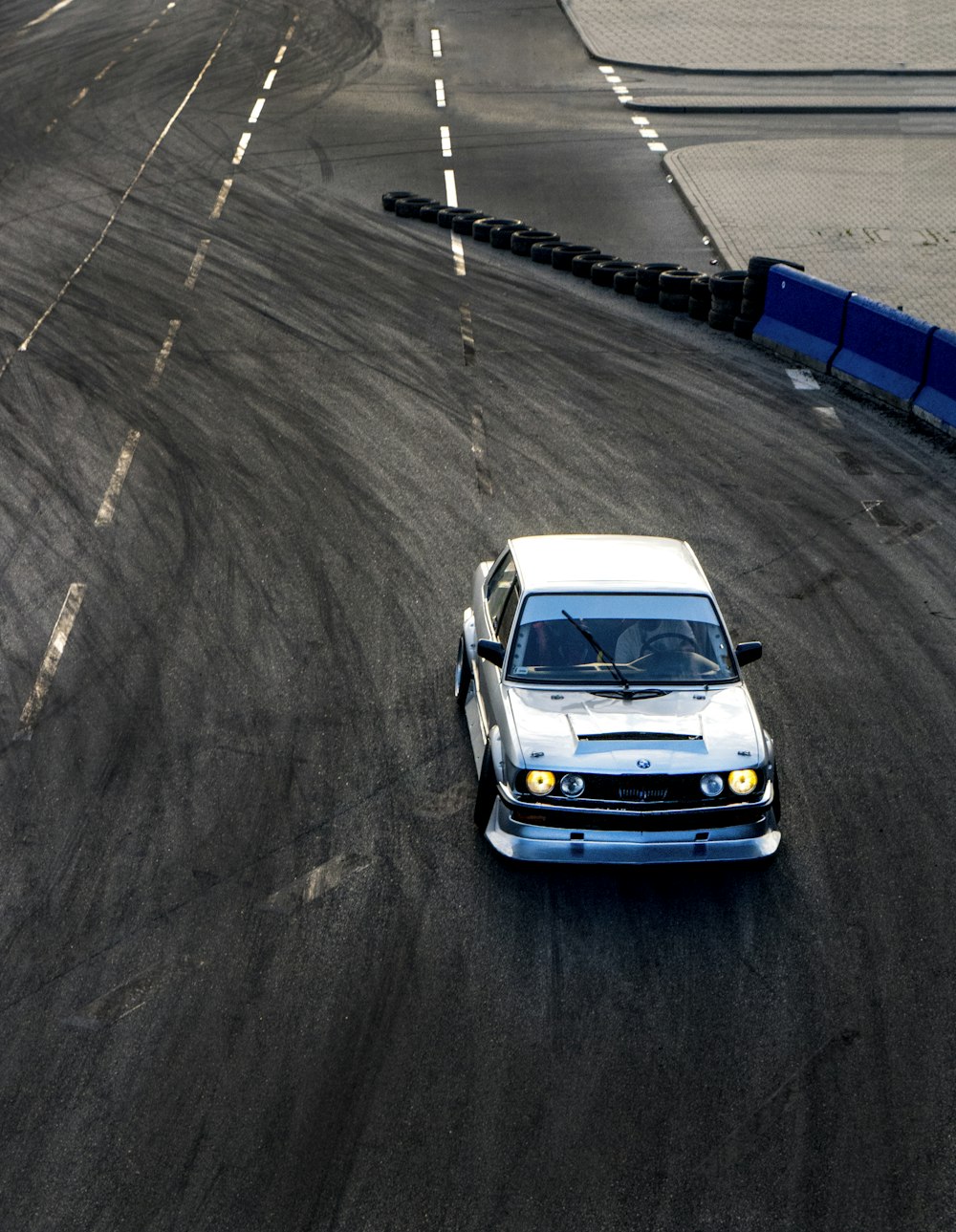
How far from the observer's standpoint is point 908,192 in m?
26.7

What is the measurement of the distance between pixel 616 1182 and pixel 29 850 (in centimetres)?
459

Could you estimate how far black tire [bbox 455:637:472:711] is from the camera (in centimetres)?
1112

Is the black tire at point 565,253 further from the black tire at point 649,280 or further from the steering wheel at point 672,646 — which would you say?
the steering wheel at point 672,646

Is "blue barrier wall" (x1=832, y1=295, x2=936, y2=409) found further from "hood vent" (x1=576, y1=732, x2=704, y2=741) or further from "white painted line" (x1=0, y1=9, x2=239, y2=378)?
"white painted line" (x1=0, y1=9, x2=239, y2=378)

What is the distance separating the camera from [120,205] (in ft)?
86.1

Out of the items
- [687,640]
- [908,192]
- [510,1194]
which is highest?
Result: [687,640]

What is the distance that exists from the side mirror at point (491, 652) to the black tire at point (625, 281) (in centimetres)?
1359

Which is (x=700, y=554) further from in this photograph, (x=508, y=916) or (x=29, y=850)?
(x=29, y=850)

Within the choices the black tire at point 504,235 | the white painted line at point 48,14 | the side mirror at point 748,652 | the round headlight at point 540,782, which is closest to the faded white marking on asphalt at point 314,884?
the round headlight at point 540,782

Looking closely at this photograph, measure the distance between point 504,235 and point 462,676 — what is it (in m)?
14.7

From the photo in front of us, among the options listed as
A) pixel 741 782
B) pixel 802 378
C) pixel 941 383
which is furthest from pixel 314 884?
pixel 802 378

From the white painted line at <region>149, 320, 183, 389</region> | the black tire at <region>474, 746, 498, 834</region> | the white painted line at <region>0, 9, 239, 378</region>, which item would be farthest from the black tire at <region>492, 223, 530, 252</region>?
the black tire at <region>474, 746, 498, 834</region>

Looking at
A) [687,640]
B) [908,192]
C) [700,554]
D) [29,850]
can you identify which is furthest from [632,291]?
[29,850]

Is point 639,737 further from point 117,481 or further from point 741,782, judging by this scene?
point 117,481
